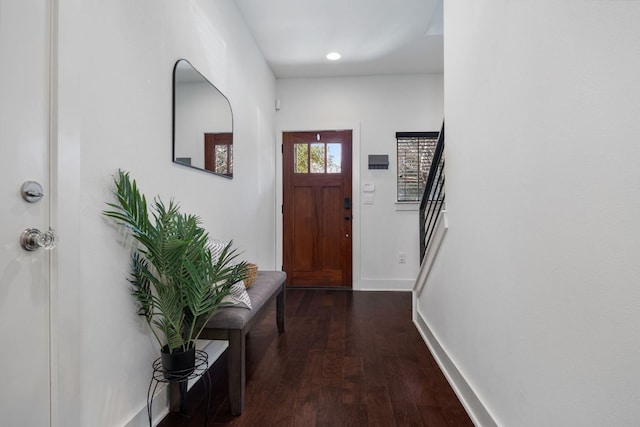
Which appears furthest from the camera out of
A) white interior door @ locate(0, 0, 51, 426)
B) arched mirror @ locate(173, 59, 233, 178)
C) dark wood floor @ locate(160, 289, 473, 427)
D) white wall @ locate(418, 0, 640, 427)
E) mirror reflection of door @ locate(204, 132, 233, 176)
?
mirror reflection of door @ locate(204, 132, 233, 176)

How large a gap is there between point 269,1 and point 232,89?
2.70 ft

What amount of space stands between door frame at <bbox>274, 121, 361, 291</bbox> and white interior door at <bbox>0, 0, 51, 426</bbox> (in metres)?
3.18

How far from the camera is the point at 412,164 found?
4.07 m

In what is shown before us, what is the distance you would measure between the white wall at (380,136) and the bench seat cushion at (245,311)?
2044 millimetres

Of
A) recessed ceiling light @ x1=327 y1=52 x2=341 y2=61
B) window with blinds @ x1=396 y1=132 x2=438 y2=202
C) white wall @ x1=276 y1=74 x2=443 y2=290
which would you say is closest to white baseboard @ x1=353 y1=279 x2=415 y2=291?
white wall @ x1=276 y1=74 x2=443 y2=290

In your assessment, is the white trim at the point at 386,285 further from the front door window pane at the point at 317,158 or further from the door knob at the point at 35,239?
the door knob at the point at 35,239

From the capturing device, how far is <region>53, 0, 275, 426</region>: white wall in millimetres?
1008

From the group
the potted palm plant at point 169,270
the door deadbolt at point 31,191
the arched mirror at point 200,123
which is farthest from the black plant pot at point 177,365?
the arched mirror at point 200,123

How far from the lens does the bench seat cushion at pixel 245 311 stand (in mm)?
1547

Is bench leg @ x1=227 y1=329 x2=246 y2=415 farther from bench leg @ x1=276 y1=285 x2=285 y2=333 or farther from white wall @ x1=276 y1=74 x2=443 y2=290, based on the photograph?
white wall @ x1=276 y1=74 x2=443 y2=290

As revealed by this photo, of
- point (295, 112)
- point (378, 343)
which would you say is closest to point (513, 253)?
point (378, 343)

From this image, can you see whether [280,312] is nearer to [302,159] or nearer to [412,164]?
[302,159]

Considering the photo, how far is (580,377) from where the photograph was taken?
84 centimetres

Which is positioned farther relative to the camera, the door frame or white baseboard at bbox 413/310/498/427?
the door frame
